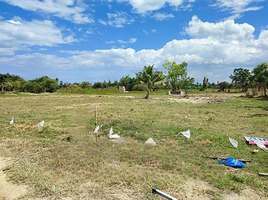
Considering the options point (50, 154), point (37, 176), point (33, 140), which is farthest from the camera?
point (33, 140)

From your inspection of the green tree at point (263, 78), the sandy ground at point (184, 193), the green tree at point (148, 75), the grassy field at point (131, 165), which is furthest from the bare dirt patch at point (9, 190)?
the green tree at point (263, 78)

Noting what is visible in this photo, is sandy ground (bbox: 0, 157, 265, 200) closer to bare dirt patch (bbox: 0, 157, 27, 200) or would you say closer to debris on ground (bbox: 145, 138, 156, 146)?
bare dirt patch (bbox: 0, 157, 27, 200)

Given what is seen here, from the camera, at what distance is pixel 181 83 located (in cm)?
5191

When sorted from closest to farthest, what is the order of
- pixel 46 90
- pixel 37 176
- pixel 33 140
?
pixel 37 176
pixel 33 140
pixel 46 90

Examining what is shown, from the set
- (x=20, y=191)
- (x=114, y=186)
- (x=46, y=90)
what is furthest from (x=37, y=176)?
(x=46, y=90)

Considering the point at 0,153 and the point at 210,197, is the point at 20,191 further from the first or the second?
the point at 210,197

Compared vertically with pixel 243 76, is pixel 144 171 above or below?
below

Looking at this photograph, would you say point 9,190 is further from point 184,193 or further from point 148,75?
point 148,75

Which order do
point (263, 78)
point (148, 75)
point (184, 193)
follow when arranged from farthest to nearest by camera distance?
point (148, 75)
point (263, 78)
point (184, 193)

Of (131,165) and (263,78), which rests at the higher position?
(263,78)

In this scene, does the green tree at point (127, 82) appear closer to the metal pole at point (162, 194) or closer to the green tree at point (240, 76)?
the green tree at point (240, 76)

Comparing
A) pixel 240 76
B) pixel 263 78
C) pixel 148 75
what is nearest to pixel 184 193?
pixel 148 75

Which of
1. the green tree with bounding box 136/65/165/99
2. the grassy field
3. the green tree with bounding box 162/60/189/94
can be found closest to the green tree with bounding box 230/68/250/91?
the green tree with bounding box 162/60/189/94

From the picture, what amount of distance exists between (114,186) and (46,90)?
49655 mm
